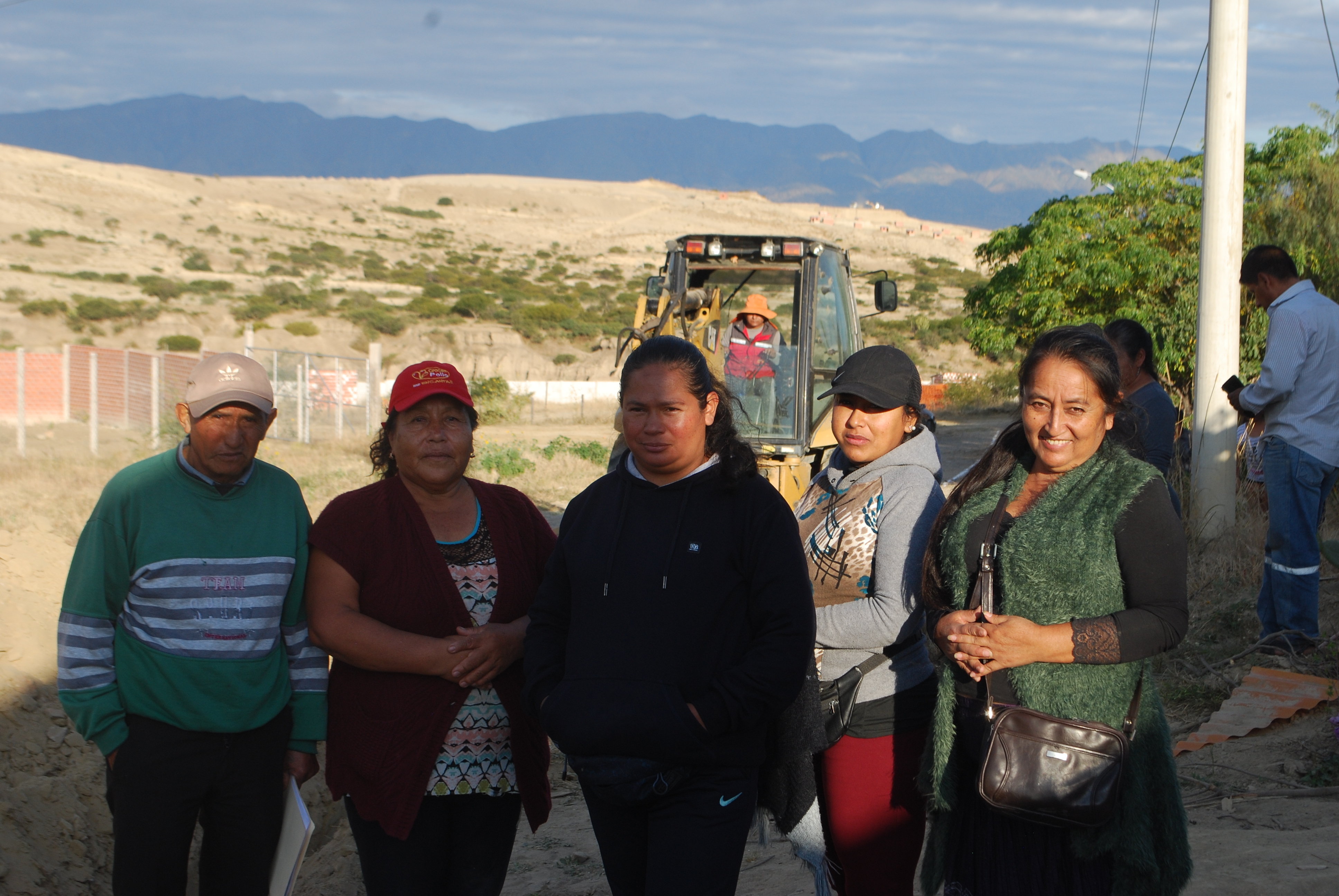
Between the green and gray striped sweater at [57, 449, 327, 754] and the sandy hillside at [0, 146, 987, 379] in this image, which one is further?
the sandy hillside at [0, 146, 987, 379]

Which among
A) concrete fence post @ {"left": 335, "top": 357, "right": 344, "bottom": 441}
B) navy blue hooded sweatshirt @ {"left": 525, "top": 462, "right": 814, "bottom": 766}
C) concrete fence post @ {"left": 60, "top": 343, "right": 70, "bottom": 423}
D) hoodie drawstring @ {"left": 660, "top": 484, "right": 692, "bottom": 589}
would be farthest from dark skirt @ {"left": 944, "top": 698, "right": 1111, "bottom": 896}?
concrete fence post @ {"left": 335, "top": 357, "right": 344, "bottom": 441}

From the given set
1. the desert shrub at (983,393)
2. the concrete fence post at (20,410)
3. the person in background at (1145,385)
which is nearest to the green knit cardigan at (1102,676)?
the person in background at (1145,385)

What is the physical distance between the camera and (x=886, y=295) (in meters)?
9.28

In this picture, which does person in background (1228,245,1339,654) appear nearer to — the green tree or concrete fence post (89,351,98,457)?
the green tree

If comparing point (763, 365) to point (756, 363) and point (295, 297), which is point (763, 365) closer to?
point (756, 363)

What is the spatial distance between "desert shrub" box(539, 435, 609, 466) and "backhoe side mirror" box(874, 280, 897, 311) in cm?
876

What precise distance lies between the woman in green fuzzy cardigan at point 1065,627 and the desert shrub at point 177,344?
112ft

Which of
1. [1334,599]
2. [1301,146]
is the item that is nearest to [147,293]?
[1301,146]

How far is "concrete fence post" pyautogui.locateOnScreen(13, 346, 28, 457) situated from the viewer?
1500cm

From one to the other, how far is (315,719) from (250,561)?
0.49m

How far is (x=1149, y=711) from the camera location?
2422 millimetres

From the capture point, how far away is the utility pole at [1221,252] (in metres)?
7.23

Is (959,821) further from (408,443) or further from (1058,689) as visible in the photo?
(408,443)

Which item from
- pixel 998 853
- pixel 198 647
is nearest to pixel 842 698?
pixel 998 853
